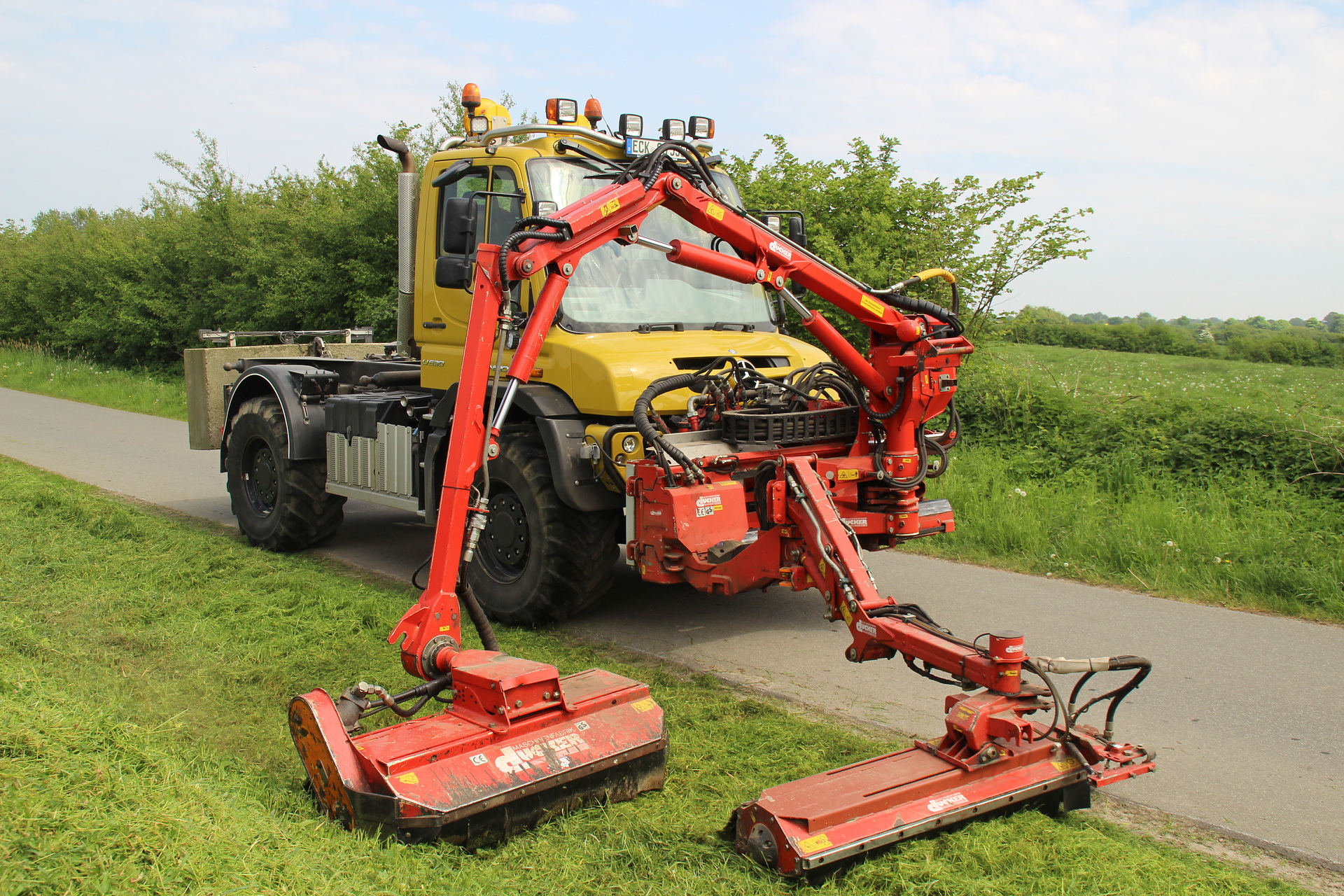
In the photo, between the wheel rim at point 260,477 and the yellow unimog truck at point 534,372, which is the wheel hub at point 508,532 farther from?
the wheel rim at point 260,477

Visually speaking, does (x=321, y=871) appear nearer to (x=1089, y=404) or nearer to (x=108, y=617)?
(x=108, y=617)

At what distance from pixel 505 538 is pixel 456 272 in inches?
63.7

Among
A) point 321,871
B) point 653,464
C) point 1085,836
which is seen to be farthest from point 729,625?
point 321,871

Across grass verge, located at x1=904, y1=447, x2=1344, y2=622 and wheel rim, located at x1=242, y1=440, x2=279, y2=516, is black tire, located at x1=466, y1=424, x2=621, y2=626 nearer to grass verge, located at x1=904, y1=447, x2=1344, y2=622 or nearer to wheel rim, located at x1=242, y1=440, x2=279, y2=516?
wheel rim, located at x1=242, y1=440, x2=279, y2=516

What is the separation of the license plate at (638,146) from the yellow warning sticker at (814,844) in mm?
4439

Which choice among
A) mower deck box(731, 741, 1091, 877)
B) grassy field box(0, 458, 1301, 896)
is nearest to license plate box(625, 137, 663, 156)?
grassy field box(0, 458, 1301, 896)

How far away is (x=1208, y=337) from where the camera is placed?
22.8 meters

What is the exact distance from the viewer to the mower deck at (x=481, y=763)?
11.3 feet

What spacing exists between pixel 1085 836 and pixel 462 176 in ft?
17.2

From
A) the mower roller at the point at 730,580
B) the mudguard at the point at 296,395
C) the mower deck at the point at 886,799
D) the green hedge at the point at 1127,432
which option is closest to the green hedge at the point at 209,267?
the mudguard at the point at 296,395

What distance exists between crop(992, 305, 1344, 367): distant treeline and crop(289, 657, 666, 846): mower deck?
908 cm

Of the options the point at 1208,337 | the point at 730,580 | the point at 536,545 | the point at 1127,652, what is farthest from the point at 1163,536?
the point at 1208,337

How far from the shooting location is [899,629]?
158 inches

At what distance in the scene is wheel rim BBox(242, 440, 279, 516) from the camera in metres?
8.51
